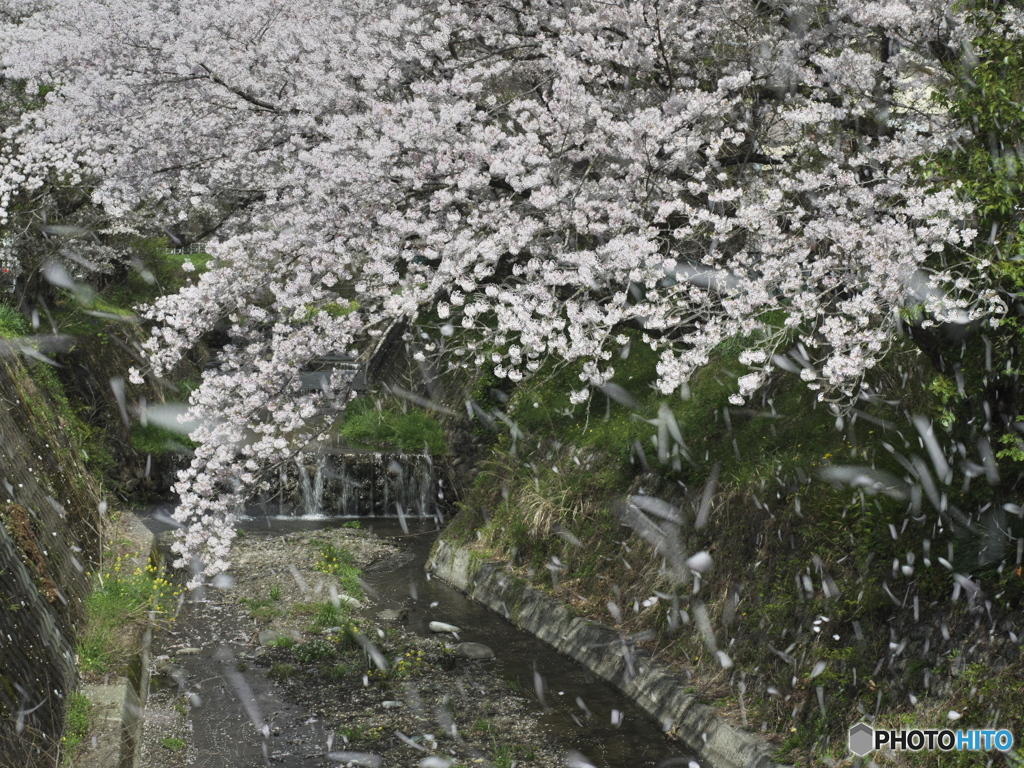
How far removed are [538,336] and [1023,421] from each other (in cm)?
365

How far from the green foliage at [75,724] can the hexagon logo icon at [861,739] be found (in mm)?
5094

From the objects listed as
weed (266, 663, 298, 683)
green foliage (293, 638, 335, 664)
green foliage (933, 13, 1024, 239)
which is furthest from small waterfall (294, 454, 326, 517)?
green foliage (933, 13, 1024, 239)

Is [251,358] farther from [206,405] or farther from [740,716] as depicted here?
[740,716]

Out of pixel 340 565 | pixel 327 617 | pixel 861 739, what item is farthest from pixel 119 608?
pixel 861 739

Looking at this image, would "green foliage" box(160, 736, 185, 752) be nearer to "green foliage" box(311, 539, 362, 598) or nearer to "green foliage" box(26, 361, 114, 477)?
"green foliage" box(311, 539, 362, 598)

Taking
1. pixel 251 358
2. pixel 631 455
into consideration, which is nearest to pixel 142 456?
pixel 251 358

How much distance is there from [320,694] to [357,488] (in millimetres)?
10057

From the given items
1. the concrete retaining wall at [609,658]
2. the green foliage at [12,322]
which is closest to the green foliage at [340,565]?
the concrete retaining wall at [609,658]

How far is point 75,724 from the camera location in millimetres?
6598

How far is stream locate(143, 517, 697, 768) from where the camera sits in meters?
7.38

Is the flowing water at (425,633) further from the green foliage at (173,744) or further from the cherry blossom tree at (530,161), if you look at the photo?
the cherry blossom tree at (530,161)

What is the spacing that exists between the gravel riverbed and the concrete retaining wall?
2.79 ft

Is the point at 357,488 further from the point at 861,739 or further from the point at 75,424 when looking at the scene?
the point at 861,739

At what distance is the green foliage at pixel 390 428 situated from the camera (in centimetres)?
1931
